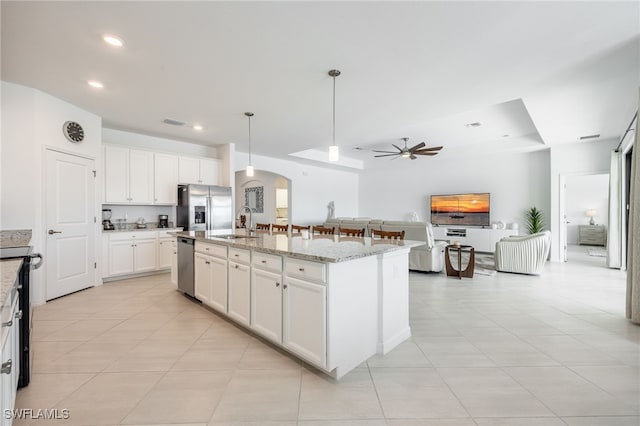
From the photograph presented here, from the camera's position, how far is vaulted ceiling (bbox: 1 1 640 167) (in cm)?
211

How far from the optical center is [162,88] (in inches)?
133

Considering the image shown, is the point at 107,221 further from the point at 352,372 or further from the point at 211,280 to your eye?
the point at 352,372

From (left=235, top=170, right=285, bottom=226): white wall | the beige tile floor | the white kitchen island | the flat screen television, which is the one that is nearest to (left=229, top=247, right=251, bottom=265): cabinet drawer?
the white kitchen island

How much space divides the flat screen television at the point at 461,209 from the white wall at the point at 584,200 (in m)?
3.32

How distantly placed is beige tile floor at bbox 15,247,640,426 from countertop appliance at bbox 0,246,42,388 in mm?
143

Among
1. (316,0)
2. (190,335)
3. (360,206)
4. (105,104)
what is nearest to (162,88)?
(105,104)

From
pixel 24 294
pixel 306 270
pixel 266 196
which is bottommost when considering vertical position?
pixel 24 294

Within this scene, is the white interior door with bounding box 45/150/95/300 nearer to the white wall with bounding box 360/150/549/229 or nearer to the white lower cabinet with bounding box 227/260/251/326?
the white lower cabinet with bounding box 227/260/251/326

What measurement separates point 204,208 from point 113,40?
3443 mm

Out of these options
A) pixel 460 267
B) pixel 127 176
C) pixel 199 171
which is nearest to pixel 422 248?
pixel 460 267

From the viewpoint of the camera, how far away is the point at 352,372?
2125mm

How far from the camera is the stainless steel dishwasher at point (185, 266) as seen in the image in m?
3.68

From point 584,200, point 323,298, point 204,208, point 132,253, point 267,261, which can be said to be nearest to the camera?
point 323,298

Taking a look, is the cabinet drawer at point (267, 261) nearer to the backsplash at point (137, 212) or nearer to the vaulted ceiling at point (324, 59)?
the vaulted ceiling at point (324, 59)
